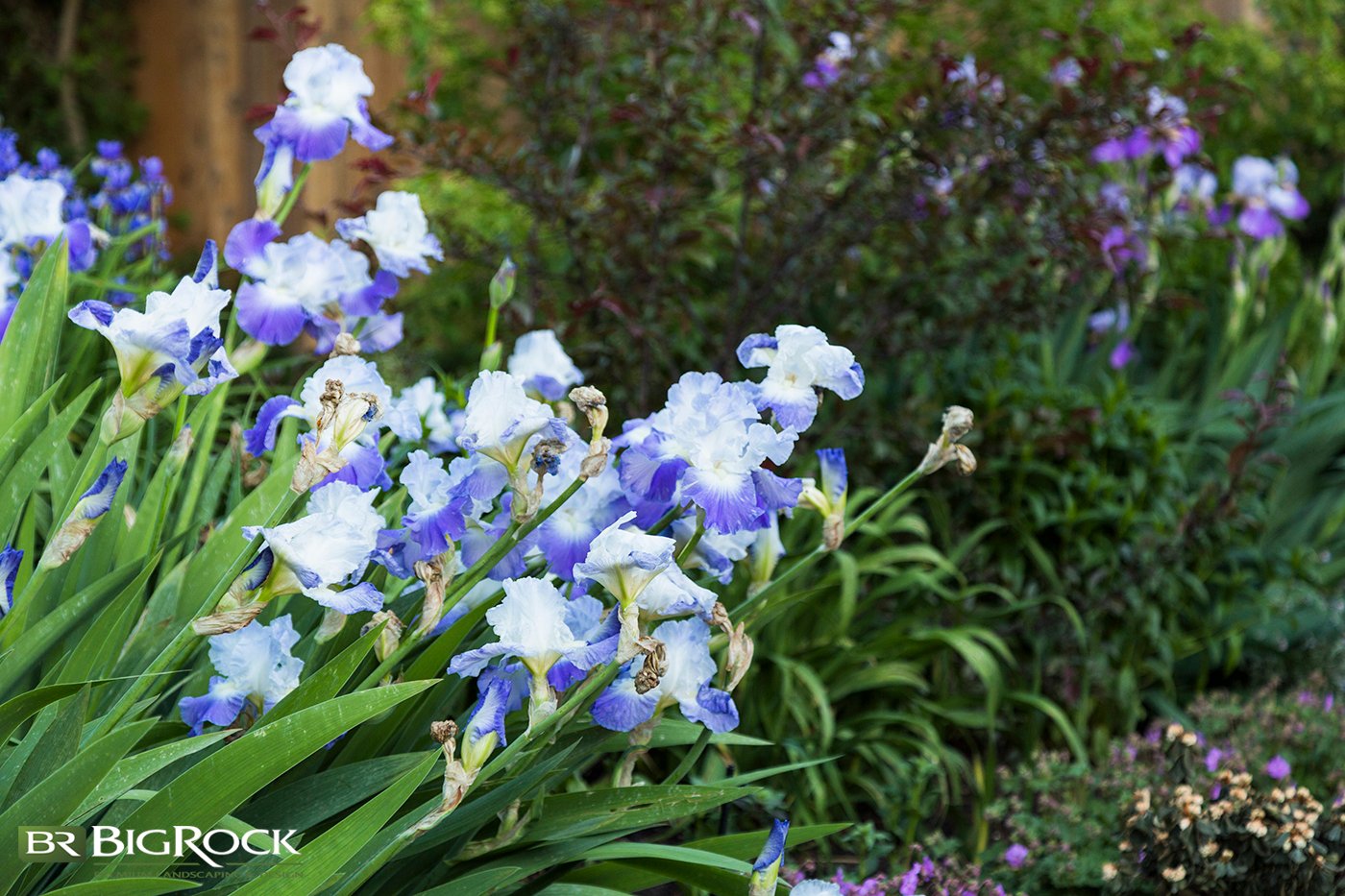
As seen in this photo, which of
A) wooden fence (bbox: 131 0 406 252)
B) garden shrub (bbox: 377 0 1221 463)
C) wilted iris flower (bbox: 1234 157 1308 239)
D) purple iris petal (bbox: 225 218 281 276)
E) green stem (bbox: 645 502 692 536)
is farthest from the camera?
wooden fence (bbox: 131 0 406 252)

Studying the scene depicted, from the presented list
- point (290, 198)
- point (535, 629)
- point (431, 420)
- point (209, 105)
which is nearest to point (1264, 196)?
point (431, 420)

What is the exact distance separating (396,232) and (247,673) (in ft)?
2.03

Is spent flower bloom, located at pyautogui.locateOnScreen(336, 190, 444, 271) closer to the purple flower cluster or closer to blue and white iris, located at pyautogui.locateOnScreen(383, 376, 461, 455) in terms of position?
blue and white iris, located at pyautogui.locateOnScreen(383, 376, 461, 455)

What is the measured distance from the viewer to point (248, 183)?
5.84 m

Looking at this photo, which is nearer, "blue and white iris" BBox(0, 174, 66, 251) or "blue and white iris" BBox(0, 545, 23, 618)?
"blue and white iris" BBox(0, 545, 23, 618)

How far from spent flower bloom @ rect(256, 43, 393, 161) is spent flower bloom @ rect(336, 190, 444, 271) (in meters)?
0.08

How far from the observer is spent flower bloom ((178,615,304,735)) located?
1.07 meters

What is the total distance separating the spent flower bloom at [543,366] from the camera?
1.57 m

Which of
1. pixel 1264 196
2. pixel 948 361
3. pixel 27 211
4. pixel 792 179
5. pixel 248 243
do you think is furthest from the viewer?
pixel 1264 196

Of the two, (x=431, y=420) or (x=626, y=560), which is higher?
(x=626, y=560)

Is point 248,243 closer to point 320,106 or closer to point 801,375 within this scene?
point 320,106

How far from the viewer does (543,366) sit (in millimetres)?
1579

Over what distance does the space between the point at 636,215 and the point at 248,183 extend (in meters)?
4.03

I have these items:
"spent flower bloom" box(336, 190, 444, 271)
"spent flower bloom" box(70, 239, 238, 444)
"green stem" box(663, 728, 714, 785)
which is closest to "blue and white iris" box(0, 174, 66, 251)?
"spent flower bloom" box(336, 190, 444, 271)
